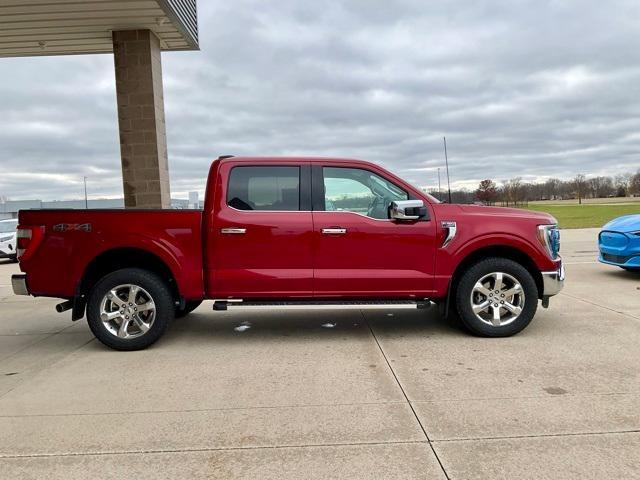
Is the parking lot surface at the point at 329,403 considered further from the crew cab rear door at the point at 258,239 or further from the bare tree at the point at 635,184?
the bare tree at the point at 635,184

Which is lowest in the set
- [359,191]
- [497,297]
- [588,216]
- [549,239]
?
[588,216]

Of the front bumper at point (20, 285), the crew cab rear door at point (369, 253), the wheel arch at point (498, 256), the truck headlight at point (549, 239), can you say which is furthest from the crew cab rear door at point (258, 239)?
the truck headlight at point (549, 239)

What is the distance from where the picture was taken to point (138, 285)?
5.42 m

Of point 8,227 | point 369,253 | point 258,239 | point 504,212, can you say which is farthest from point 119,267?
point 8,227

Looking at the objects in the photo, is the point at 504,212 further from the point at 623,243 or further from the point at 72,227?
the point at 623,243

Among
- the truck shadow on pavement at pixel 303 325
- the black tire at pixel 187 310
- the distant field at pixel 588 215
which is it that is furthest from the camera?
the distant field at pixel 588 215

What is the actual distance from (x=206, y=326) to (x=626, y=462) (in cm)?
490

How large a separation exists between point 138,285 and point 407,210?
115 inches

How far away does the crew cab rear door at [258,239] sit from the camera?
5438 millimetres

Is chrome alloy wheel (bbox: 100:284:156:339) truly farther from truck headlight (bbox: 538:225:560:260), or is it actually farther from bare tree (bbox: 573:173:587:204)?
bare tree (bbox: 573:173:587:204)

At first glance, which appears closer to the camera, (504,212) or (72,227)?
(72,227)

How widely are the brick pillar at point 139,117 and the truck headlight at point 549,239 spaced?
8.72m

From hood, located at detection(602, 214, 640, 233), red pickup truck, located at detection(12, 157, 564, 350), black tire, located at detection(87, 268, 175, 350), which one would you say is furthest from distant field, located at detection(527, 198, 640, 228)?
black tire, located at detection(87, 268, 175, 350)

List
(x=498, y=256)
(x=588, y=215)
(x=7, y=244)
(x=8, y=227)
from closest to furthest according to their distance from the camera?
1. (x=498, y=256)
2. (x=7, y=244)
3. (x=8, y=227)
4. (x=588, y=215)
